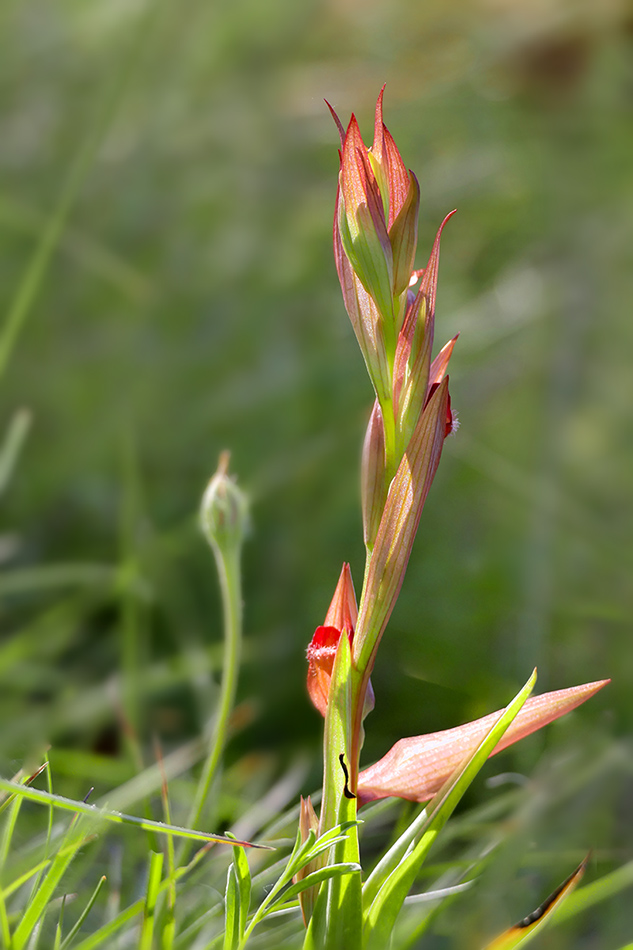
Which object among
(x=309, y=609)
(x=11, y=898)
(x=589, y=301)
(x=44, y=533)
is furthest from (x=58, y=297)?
(x=11, y=898)

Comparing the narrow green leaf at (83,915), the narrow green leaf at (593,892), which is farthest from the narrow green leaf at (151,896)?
the narrow green leaf at (593,892)

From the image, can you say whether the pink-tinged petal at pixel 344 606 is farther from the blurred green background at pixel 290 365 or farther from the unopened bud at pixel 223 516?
the blurred green background at pixel 290 365

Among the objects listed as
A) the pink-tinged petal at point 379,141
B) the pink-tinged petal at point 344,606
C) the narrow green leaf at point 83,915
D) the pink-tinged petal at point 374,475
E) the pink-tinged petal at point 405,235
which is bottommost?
the narrow green leaf at point 83,915

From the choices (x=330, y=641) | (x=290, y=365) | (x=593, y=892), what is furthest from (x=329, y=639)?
(x=290, y=365)

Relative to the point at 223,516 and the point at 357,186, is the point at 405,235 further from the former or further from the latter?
the point at 223,516

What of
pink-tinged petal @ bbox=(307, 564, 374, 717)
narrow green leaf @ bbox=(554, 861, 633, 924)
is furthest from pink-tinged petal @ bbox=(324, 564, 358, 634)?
narrow green leaf @ bbox=(554, 861, 633, 924)

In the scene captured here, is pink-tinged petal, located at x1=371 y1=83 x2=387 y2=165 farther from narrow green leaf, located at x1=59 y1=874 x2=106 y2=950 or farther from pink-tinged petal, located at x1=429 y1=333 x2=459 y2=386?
narrow green leaf, located at x1=59 y1=874 x2=106 y2=950
